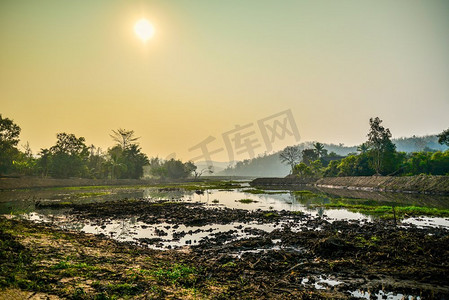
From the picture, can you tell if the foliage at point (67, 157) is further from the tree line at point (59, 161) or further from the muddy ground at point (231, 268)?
the muddy ground at point (231, 268)

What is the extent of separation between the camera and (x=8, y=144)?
7731 cm

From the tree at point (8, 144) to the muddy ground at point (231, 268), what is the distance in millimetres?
88789

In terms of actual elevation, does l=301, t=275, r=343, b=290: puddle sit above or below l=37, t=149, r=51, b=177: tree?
below

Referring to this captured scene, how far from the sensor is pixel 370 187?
57812 millimetres

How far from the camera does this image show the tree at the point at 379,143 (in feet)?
224

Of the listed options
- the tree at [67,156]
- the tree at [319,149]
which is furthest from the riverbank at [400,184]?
the tree at [67,156]

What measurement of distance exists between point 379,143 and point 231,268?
7396 cm

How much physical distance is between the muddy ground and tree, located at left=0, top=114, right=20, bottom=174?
291 ft

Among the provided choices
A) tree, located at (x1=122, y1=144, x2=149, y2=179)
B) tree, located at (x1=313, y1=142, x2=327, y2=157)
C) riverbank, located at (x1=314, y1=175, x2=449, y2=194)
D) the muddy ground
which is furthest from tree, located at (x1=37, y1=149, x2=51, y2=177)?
tree, located at (x1=313, y1=142, x2=327, y2=157)

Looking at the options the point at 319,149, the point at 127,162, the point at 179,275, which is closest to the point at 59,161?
the point at 127,162

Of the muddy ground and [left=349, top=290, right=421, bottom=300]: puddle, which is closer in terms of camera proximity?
the muddy ground

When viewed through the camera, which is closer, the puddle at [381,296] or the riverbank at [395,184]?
the puddle at [381,296]

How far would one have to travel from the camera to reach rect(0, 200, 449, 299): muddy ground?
23.5 feet

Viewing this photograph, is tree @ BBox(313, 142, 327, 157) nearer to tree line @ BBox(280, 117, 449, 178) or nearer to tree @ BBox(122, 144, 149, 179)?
tree line @ BBox(280, 117, 449, 178)
